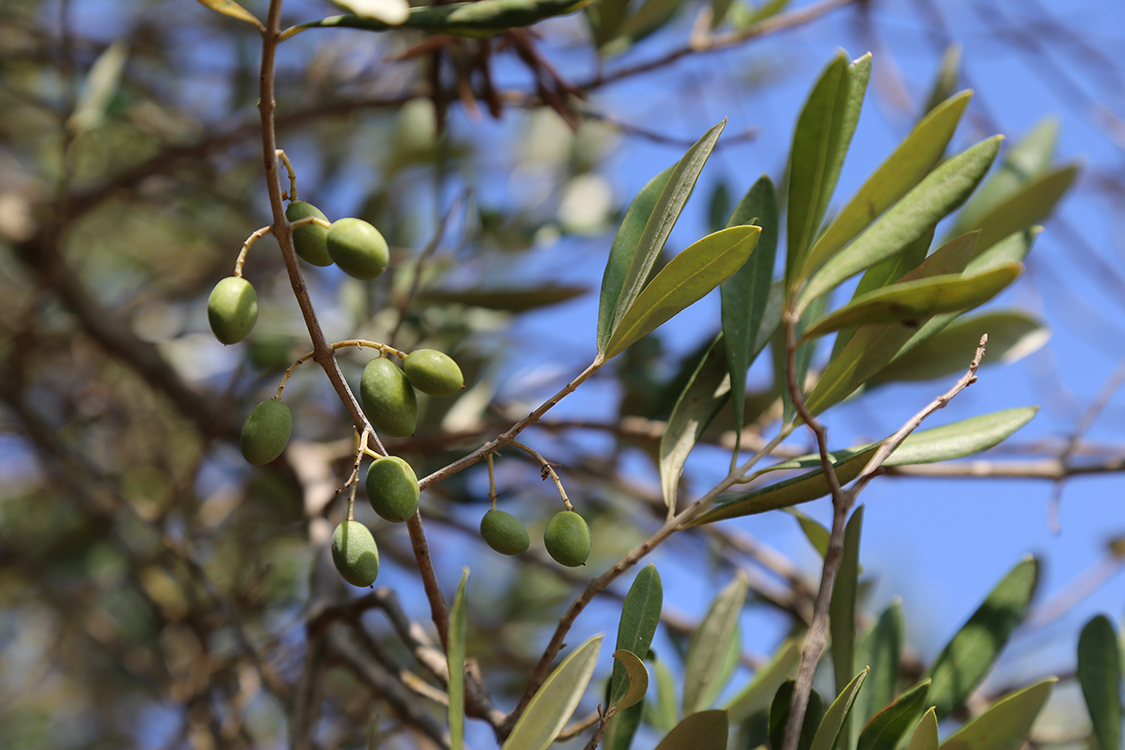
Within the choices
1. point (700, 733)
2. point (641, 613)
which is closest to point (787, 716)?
point (700, 733)

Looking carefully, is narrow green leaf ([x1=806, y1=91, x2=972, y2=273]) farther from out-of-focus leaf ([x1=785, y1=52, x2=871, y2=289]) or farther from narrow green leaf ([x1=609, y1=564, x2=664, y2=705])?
narrow green leaf ([x1=609, y1=564, x2=664, y2=705])

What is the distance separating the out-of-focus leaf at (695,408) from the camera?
2.80 ft

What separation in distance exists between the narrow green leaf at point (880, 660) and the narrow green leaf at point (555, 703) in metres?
0.47

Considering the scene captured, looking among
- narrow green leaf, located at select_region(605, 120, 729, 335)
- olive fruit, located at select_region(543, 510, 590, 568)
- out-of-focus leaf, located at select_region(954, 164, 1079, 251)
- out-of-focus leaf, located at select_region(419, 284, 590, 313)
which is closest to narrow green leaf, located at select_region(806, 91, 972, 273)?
narrow green leaf, located at select_region(605, 120, 729, 335)

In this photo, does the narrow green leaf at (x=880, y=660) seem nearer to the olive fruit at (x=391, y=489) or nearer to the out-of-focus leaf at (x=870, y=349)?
the out-of-focus leaf at (x=870, y=349)

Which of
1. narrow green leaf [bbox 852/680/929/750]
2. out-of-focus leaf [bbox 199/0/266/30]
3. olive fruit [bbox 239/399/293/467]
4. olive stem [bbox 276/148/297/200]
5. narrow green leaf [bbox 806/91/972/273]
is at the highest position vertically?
out-of-focus leaf [bbox 199/0/266/30]

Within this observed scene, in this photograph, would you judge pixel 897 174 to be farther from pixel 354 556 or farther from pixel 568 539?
pixel 354 556

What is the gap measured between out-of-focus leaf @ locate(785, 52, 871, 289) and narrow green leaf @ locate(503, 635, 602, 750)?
358 mm

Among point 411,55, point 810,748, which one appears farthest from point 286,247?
point 411,55

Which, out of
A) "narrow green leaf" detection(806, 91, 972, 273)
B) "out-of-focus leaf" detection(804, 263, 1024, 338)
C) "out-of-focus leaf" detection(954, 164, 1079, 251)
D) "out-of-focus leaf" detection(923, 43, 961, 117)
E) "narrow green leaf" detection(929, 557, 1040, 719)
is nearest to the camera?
"out-of-focus leaf" detection(804, 263, 1024, 338)

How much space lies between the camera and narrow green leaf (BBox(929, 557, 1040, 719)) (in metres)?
0.91

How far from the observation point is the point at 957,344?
1119 millimetres

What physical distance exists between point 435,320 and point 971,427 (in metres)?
1.12

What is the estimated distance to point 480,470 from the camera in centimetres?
170
